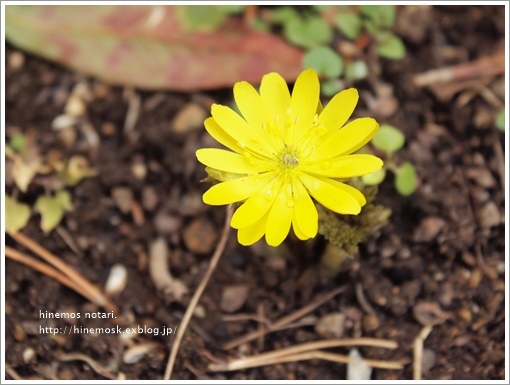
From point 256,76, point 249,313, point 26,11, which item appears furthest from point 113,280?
point 26,11

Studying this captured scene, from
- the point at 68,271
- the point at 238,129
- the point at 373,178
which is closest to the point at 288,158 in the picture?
the point at 238,129

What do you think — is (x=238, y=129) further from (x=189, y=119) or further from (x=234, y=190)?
(x=189, y=119)

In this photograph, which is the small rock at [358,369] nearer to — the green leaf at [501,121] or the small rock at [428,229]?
the small rock at [428,229]

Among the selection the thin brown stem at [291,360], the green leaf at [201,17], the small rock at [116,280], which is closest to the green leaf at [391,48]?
the green leaf at [201,17]

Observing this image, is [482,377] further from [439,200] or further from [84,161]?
[84,161]

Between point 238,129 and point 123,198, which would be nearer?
point 238,129

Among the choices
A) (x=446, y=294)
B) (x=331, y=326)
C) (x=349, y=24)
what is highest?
(x=349, y=24)

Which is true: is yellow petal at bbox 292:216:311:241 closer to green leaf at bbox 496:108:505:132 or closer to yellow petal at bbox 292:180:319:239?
yellow petal at bbox 292:180:319:239
